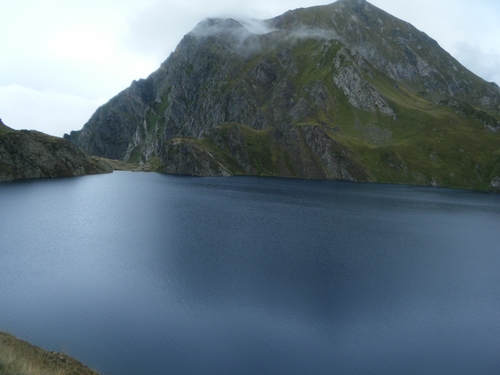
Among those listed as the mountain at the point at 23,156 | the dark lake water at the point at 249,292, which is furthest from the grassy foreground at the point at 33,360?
the mountain at the point at 23,156

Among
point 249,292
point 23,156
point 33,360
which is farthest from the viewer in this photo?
point 23,156

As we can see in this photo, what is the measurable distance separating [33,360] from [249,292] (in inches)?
1100

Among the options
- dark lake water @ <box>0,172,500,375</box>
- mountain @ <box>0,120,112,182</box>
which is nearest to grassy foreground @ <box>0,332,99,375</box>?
dark lake water @ <box>0,172,500,375</box>

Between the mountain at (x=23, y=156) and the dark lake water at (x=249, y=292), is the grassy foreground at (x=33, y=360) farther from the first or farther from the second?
the mountain at (x=23, y=156)

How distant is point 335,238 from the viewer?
283ft

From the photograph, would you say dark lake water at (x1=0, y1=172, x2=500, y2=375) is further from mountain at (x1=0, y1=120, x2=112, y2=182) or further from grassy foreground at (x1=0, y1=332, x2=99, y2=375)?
mountain at (x1=0, y1=120, x2=112, y2=182)

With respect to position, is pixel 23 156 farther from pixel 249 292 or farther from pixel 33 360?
pixel 33 360

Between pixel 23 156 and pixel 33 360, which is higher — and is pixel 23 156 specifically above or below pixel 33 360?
above

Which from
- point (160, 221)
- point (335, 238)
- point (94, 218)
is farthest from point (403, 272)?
point (94, 218)

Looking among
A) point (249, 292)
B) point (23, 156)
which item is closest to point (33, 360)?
point (249, 292)

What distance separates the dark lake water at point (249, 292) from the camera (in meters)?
37.1

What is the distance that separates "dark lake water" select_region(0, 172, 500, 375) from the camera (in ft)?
122

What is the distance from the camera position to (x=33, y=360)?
30.0m

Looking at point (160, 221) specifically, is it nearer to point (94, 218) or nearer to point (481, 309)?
point (94, 218)
